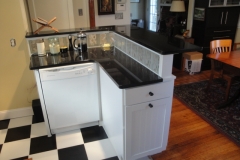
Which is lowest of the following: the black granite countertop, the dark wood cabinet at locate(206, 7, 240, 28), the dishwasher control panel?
the dishwasher control panel

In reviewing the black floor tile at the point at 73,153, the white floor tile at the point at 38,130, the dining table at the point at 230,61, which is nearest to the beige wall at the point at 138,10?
the dining table at the point at 230,61

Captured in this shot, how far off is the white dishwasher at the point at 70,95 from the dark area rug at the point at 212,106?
1.46 m

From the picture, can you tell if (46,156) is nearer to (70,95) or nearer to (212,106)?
(70,95)

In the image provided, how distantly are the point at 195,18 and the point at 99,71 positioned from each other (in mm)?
2971

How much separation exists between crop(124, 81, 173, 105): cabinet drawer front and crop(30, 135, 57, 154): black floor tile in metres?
1.12

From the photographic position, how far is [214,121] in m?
2.50

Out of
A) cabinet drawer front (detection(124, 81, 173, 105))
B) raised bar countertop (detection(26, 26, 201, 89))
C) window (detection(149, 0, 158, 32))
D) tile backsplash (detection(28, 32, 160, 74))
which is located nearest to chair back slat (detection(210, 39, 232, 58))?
raised bar countertop (detection(26, 26, 201, 89))

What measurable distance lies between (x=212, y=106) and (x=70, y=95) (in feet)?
6.63

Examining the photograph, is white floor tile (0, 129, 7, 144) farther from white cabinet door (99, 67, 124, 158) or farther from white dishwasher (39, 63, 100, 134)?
white cabinet door (99, 67, 124, 158)

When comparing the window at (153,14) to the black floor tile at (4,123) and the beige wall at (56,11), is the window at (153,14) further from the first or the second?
the black floor tile at (4,123)

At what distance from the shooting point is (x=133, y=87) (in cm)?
148

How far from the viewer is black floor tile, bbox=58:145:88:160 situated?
195 cm

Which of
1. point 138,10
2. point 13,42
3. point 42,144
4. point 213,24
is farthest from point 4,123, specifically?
point 138,10

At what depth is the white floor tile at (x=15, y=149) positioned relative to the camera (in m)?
1.99
